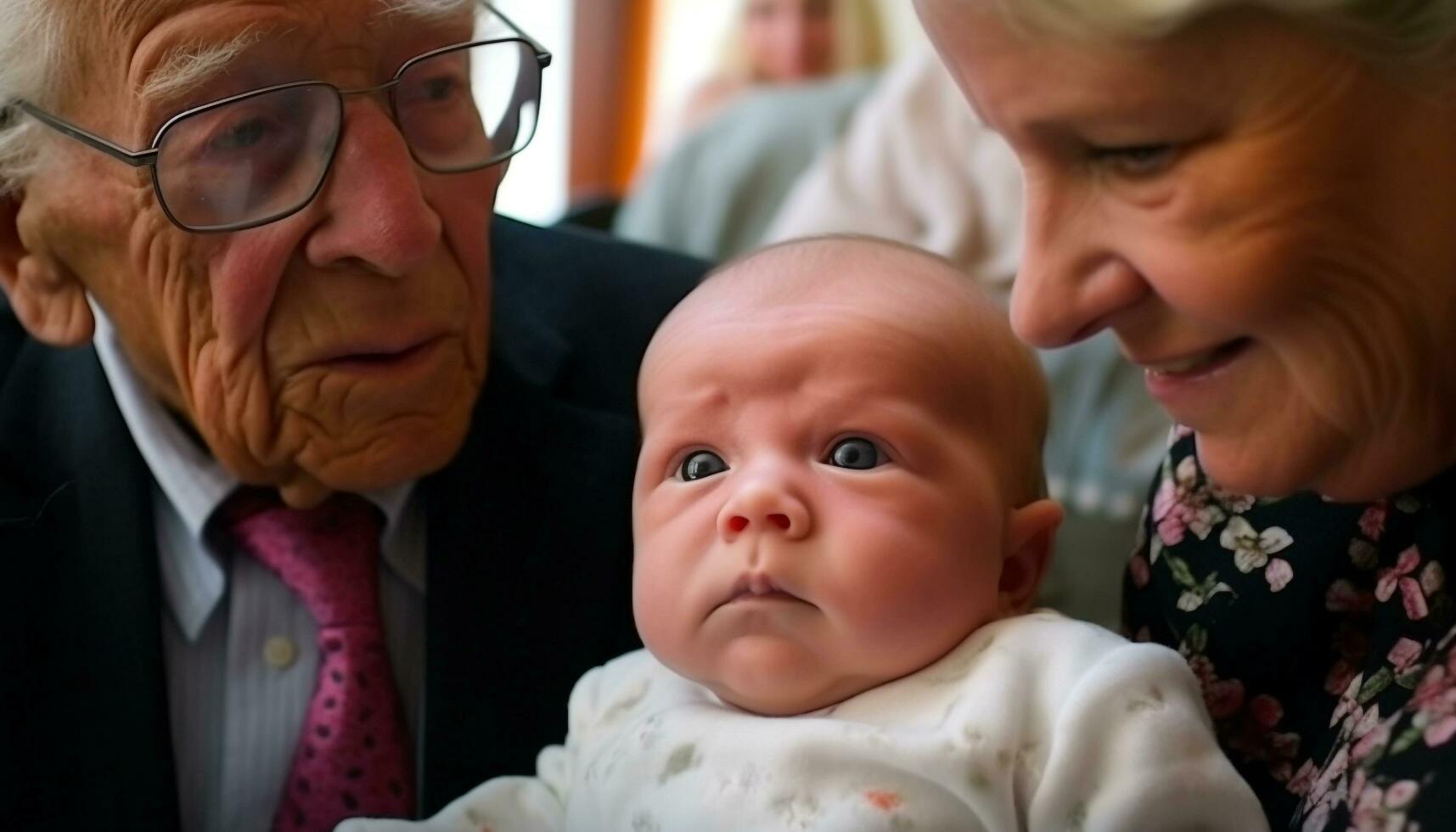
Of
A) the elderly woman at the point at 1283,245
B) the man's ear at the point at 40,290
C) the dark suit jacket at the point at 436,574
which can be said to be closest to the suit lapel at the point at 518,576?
the dark suit jacket at the point at 436,574

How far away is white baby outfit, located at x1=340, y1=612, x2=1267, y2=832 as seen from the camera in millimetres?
1022

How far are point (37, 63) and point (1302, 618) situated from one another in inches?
45.0

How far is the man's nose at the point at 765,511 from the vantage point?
112 cm

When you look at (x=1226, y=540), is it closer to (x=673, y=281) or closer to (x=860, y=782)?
(x=860, y=782)

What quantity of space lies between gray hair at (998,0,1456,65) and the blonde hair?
11.4 feet

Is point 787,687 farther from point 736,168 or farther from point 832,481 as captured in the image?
point 736,168

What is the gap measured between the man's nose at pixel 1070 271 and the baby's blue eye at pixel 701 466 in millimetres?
328

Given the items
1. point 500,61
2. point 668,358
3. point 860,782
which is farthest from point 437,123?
point 860,782

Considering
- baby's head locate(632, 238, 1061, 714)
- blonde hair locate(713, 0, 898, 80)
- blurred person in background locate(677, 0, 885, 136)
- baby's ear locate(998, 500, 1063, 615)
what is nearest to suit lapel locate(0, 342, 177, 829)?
baby's head locate(632, 238, 1061, 714)

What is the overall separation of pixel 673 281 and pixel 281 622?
22.6 inches

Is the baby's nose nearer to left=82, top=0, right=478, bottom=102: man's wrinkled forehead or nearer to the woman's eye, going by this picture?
the woman's eye

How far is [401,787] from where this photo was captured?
57.1 inches

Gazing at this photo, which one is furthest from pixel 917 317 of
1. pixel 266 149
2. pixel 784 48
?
pixel 784 48

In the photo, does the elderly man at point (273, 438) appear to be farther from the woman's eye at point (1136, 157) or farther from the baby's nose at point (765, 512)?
the woman's eye at point (1136, 157)
